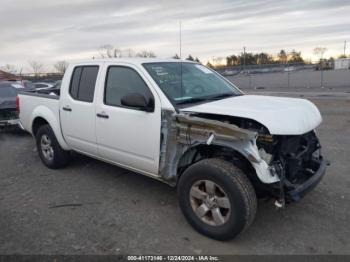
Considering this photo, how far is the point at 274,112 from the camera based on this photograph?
11.7 feet

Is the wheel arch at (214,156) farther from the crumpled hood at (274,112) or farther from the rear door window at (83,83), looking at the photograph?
the rear door window at (83,83)

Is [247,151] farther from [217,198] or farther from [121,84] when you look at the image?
[121,84]

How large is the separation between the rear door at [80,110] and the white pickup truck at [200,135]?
0.06ft

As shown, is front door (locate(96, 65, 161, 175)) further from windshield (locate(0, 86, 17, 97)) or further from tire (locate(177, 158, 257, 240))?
windshield (locate(0, 86, 17, 97))

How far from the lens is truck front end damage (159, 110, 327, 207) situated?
346 centimetres

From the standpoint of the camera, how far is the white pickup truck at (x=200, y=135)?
11.5ft

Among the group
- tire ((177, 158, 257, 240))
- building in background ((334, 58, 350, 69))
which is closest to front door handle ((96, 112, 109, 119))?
tire ((177, 158, 257, 240))

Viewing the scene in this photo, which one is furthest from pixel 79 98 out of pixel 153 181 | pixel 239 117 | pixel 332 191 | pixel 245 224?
pixel 332 191

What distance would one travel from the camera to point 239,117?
3.64 meters

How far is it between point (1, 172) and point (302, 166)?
5.07 meters

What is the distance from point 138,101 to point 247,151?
139 centimetres

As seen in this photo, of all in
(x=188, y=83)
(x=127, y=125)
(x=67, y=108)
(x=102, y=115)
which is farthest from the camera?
(x=67, y=108)

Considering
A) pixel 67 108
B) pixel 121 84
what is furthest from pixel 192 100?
pixel 67 108

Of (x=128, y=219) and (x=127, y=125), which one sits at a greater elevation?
(x=127, y=125)
